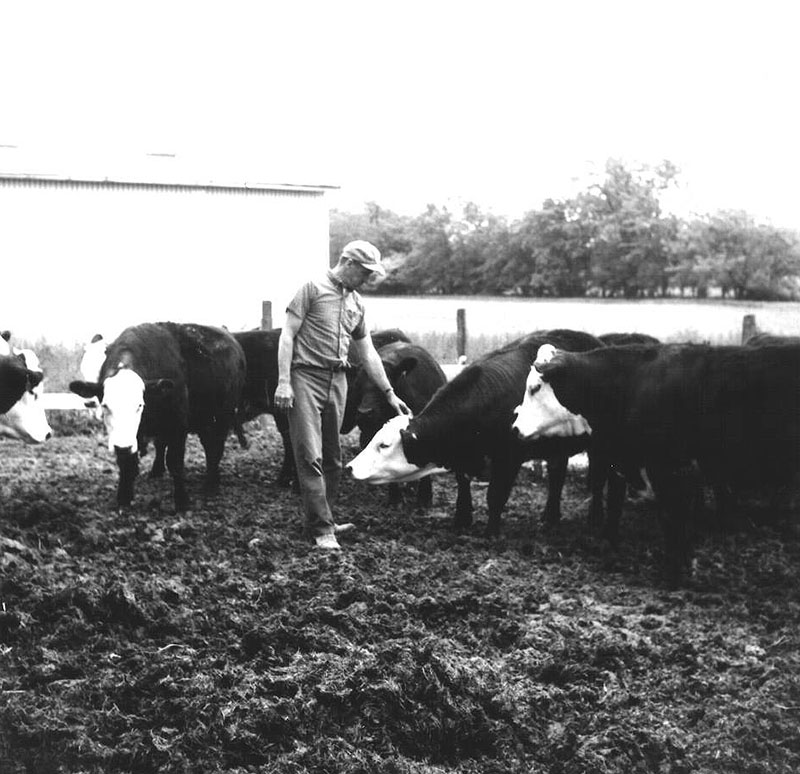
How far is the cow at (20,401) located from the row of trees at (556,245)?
50.3 ft

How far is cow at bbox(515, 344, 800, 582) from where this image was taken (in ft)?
25.4

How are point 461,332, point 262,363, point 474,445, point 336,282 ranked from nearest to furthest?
point 336,282 → point 474,445 → point 262,363 → point 461,332

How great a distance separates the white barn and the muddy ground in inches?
421

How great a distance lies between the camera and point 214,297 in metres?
20.7

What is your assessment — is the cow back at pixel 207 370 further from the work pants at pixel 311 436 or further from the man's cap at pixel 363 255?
the man's cap at pixel 363 255

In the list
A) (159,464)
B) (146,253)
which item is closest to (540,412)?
(159,464)

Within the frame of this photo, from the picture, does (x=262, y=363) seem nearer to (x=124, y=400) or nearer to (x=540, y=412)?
(x=124, y=400)

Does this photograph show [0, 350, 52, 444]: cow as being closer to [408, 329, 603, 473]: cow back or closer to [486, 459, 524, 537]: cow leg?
[408, 329, 603, 473]: cow back

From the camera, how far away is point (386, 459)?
30.3 feet

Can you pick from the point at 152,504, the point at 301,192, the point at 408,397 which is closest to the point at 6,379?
the point at 152,504

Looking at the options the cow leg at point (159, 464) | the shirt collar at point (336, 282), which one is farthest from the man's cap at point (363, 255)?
the cow leg at point (159, 464)

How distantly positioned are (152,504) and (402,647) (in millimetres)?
4735

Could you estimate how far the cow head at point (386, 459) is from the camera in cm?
919

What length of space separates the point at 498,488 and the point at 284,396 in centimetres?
207
